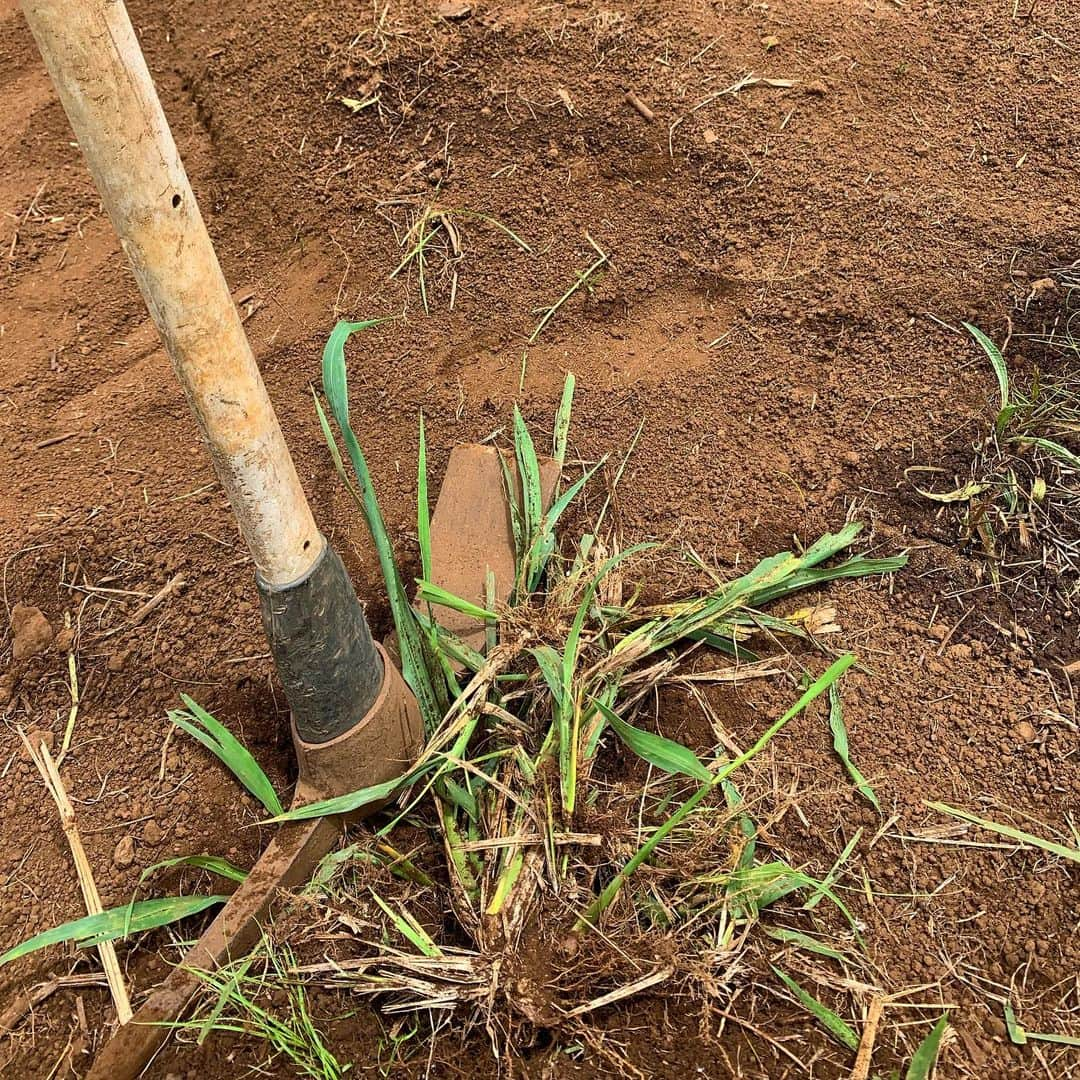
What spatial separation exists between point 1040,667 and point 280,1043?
1.38 meters

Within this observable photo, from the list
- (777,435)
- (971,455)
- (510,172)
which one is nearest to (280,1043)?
(777,435)

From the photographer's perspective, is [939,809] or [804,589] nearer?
[939,809]

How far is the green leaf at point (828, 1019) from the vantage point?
1.25m

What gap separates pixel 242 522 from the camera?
120 centimetres

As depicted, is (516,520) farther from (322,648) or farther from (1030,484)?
(1030,484)

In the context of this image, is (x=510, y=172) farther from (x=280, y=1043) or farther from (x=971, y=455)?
(x=280, y=1043)

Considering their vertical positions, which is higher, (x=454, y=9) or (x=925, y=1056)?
(x=454, y=9)

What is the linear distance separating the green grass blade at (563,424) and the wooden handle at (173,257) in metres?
0.69

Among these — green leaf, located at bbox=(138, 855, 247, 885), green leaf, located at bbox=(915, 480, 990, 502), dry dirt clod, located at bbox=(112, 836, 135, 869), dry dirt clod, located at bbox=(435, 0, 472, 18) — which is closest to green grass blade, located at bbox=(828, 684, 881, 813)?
green leaf, located at bbox=(915, 480, 990, 502)

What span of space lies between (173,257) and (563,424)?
1013 mm

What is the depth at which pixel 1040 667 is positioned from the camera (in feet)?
5.16

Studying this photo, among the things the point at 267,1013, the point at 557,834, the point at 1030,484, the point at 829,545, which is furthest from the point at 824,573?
the point at 267,1013

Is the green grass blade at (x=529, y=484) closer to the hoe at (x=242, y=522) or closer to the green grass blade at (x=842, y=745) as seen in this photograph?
the hoe at (x=242, y=522)

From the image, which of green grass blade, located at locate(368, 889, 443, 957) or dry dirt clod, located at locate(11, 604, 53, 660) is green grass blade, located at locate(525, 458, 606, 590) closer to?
green grass blade, located at locate(368, 889, 443, 957)
